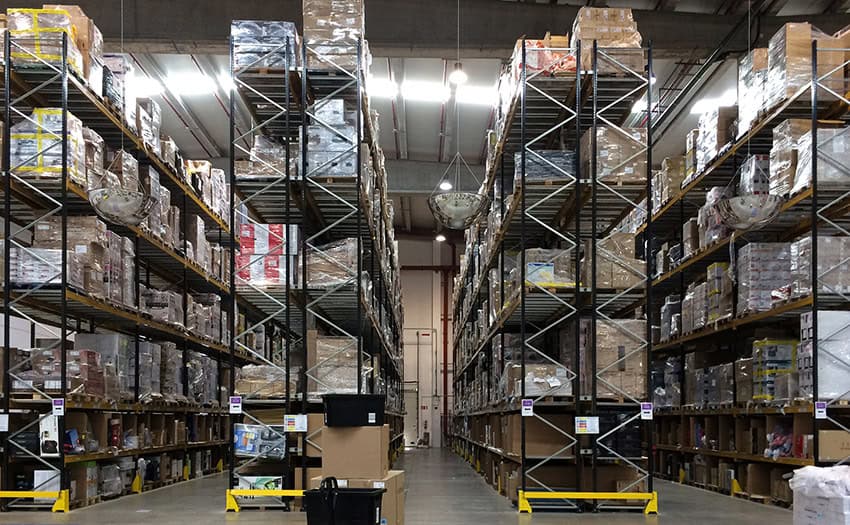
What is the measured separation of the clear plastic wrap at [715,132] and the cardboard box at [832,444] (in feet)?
14.9

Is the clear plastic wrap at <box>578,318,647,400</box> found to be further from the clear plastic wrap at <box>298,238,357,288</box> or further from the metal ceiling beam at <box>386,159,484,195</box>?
the metal ceiling beam at <box>386,159,484,195</box>

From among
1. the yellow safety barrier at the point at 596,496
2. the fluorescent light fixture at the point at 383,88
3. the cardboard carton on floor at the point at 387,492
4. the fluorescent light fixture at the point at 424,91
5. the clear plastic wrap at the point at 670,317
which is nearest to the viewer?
the cardboard carton on floor at the point at 387,492

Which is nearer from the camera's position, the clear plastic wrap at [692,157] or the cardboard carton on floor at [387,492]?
the cardboard carton on floor at [387,492]

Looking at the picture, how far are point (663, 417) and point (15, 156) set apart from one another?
35.2 feet

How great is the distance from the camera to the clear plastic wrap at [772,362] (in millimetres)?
10328

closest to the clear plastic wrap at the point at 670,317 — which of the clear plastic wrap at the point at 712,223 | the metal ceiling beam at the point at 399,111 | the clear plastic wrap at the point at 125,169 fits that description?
the clear plastic wrap at the point at 712,223

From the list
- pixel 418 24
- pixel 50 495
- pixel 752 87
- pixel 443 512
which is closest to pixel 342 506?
pixel 443 512

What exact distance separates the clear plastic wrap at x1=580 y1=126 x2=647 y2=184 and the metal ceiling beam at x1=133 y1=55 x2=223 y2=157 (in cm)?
993

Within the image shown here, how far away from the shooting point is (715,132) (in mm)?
12680

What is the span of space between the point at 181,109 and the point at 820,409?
14.7 metres

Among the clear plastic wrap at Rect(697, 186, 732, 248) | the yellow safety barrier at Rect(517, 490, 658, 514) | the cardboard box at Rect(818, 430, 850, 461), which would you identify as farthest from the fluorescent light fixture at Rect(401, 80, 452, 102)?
the cardboard box at Rect(818, 430, 850, 461)

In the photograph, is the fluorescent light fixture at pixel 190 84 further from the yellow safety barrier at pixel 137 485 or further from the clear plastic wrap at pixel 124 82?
the yellow safety barrier at pixel 137 485

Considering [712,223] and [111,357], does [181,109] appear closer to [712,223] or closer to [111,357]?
[111,357]

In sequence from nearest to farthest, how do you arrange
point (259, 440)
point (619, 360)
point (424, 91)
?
point (619, 360), point (259, 440), point (424, 91)
